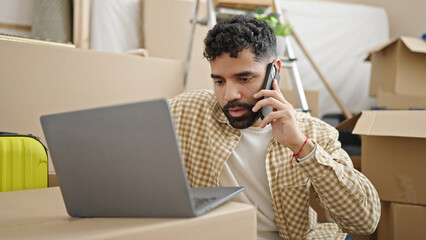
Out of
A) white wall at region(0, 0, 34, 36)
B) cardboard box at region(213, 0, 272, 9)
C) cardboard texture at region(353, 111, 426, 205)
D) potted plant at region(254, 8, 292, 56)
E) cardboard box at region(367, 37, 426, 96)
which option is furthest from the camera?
white wall at region(0, 0, 34, 36)

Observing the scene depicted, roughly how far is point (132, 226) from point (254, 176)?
1.98 ft

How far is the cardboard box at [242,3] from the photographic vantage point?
159cm

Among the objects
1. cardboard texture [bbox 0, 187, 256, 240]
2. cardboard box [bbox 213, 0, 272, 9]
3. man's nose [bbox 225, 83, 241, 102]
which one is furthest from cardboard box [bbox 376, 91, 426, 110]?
cardboard texture [bbox 0, 187, 256, 240]

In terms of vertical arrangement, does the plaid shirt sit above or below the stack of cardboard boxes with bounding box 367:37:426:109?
below

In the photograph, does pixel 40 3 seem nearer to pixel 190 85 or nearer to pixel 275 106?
pixel 190 85

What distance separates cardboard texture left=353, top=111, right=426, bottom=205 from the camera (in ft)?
3.31

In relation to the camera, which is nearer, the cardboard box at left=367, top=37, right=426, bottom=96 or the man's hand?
the man's hand

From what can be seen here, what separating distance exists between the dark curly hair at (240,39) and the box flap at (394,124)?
0.33 m

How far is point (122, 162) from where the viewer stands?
44 cm

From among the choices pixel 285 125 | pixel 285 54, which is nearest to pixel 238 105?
pixel 285 125

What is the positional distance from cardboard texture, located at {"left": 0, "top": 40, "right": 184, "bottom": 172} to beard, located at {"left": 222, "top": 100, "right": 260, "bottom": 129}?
1.64 feet

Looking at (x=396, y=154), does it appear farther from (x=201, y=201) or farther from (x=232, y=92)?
(x=201, y=201)

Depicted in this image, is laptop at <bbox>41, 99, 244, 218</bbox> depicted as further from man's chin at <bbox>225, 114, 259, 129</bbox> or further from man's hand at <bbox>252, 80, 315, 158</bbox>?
man's chin at <bbox>225, 114, 259, 129</bbox>

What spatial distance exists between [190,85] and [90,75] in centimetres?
60
